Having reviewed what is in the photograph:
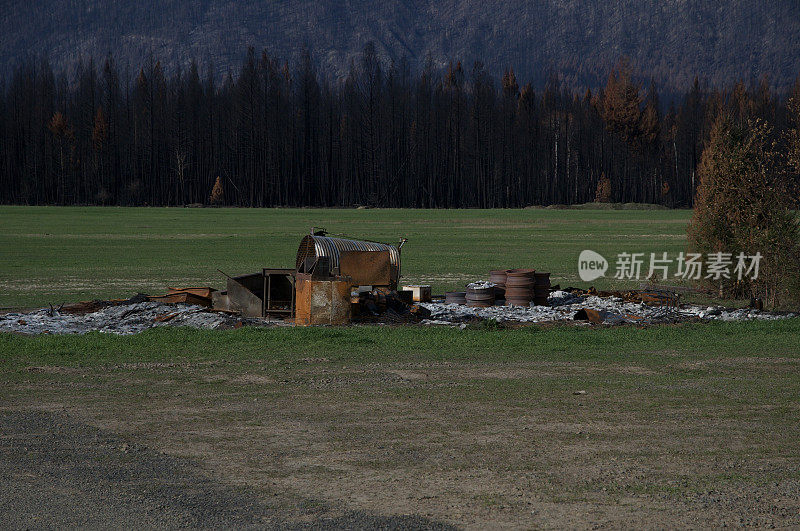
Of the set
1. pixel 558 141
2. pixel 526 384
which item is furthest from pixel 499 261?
pixel 558 141

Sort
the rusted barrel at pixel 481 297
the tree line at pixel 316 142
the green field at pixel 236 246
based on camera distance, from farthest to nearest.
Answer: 1. the tree line at pixel 316 142
2. the green field at pixel 236 246
3. the rusted barrel at pixel 481 297

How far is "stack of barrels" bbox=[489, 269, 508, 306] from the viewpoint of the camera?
68.2 feet

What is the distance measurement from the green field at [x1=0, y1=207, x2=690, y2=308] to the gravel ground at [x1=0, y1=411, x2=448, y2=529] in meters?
13.5

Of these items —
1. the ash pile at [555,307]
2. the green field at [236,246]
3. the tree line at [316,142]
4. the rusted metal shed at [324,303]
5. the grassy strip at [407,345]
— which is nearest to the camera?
the grassy strip at [407,345]

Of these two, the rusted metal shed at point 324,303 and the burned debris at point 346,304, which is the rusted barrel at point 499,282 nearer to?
the burned debris at point 346,304

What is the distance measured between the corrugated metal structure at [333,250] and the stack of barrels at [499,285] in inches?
90.9

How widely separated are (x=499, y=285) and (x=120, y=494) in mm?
15090

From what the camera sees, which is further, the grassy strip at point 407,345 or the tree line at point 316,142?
the tree line at point 316,142

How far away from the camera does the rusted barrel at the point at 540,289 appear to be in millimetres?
20375

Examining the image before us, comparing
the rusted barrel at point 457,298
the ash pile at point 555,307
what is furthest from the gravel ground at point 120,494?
the rusted barrel at point 457,298

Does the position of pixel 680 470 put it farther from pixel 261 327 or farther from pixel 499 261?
pixel 499 261

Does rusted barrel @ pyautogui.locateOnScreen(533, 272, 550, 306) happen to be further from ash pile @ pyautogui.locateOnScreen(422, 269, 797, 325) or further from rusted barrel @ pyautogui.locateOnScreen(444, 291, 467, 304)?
rusted barrel @ pyautogui.locateOnScreen(444, 291, 467, 304)

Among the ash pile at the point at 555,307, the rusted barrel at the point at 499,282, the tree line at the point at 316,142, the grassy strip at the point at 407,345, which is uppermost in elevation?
the tree line at the point at 316,142

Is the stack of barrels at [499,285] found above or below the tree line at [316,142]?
below
